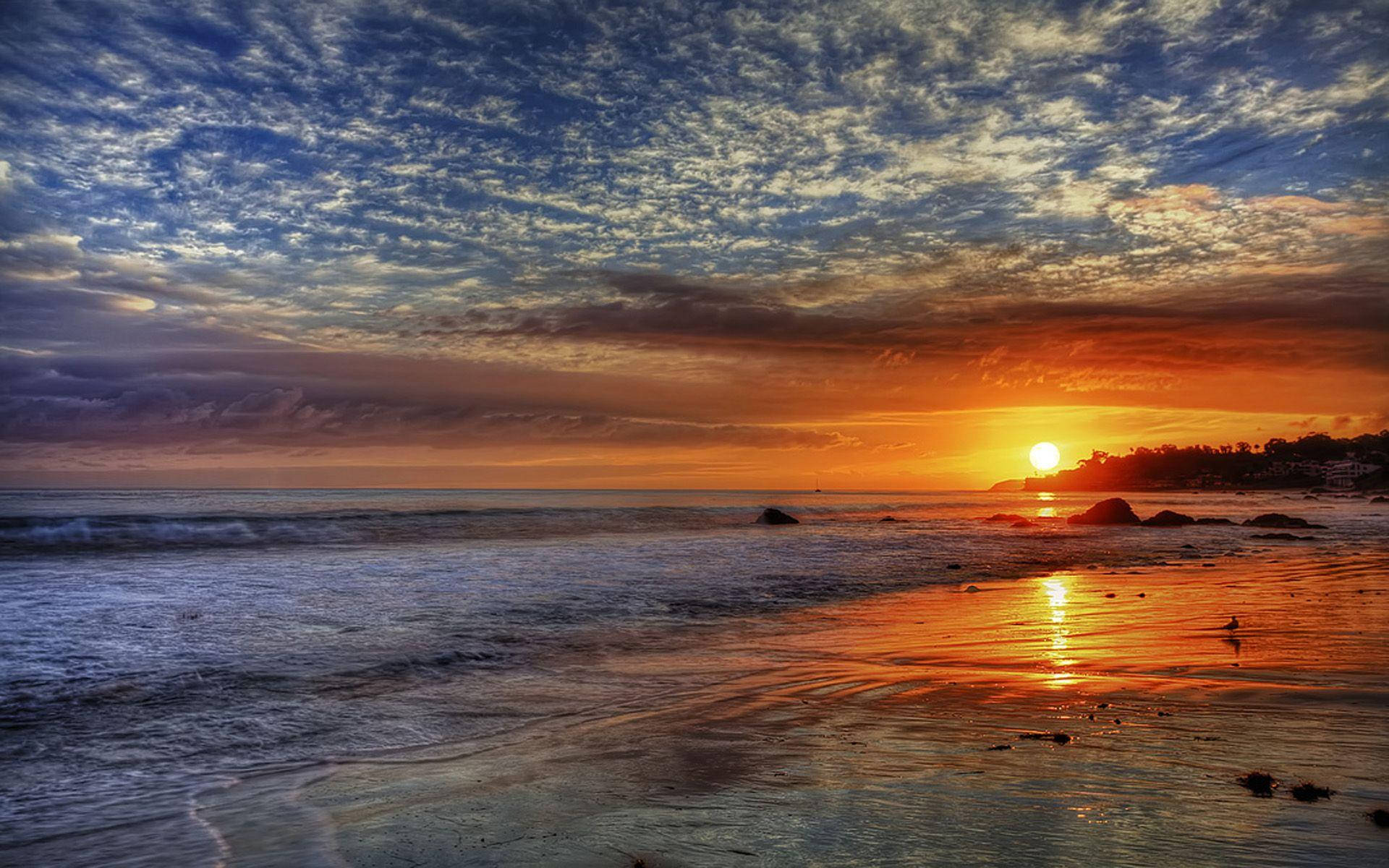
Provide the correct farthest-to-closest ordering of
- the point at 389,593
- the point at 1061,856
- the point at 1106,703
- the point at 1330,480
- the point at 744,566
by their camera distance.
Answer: the point at 1330,480 < the point at 744,566 < the point at 389,593 < the point at 1106,703 < the point at 1061,856

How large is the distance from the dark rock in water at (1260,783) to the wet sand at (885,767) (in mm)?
67

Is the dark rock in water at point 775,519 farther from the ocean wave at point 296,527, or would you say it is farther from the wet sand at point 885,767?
the wet sand at point 885,767

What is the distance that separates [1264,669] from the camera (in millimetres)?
9828

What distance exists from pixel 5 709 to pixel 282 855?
20.2 ft

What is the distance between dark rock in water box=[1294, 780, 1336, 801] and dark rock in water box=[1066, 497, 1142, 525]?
5681 centimetres

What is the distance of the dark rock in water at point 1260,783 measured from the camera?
539cm

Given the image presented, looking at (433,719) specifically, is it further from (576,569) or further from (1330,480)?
(1330,480)

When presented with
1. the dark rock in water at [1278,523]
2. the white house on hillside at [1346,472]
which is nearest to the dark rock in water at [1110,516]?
the dark rock in water at [1278,523]

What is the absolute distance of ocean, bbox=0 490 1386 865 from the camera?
6785 mm

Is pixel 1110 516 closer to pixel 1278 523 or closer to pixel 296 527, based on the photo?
pixel 1278 523

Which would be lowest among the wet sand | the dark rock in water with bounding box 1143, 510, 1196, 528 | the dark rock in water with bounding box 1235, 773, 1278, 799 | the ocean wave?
the dark rock in water with bounding box 1143, 510, 1196, 528

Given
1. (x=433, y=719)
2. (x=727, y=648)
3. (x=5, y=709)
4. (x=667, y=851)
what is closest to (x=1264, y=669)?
(x=727, y=648)

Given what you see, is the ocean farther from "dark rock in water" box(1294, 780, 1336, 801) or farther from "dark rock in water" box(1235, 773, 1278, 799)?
"dark rock in water" box(1294, 780, 1336, 801)

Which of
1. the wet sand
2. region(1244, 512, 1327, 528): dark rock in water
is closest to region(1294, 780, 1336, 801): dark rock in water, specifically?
the wet sand
